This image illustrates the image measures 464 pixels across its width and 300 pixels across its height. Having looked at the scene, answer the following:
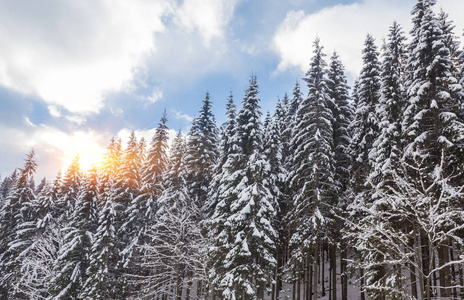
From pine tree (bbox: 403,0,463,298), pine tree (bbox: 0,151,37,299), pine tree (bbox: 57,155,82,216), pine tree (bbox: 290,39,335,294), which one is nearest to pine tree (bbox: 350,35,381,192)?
pine tree (bbox: 290,39,335,294)

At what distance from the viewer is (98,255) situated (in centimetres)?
2834

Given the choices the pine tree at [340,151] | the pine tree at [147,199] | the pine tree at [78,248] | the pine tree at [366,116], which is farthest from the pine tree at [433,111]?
the pine tree at [78,248]

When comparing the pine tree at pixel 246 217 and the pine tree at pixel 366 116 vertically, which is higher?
the pine tree at pixel 366 116

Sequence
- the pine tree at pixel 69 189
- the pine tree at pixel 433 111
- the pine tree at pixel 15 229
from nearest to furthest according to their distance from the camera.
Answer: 1. the pine tree at pixel 433 111
2. the pine tree at pixel 15 229
3. the pine tree at pixel 69 189

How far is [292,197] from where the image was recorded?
2630 centimetres

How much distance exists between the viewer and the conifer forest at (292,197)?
16453 millimetres

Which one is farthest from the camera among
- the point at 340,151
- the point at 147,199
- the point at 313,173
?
the point at 147,199

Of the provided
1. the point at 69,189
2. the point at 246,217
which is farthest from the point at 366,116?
the point at 69,189

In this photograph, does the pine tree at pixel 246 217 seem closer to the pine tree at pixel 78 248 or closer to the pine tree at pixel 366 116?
the pine tree at pixel 366 116

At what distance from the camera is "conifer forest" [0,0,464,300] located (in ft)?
54.0

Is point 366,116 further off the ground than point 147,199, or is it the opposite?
point 366,116

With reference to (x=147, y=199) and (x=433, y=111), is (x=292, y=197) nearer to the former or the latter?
(x=433, y=111)

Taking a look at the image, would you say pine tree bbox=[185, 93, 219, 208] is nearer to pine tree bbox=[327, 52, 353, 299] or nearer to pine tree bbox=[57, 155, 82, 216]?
pine tree bbox=[327, 52, 353, 299]

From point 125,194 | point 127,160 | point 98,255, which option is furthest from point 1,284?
point 127,160
